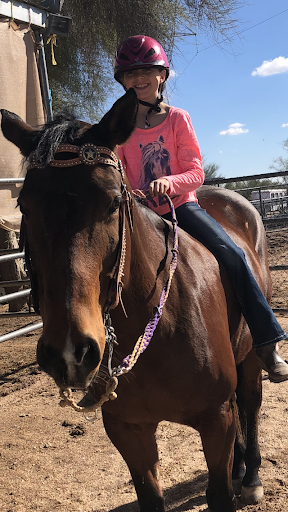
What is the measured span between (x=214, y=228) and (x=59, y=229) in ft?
4.14

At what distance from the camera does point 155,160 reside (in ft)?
7.80

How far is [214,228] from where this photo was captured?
241 cm

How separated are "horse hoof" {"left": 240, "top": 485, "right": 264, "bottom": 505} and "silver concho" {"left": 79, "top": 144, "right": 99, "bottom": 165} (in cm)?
223

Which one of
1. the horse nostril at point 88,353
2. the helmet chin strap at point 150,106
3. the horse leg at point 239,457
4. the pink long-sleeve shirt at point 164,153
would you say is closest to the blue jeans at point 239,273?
the pink long-sleeve shirt at point 164,153

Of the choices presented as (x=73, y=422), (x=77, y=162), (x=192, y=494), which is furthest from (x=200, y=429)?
(x=73, y=422)

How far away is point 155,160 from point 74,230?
1.17 metres

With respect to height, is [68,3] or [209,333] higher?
[68,3]

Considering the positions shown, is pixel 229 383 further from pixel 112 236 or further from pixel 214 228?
pixel 112 236

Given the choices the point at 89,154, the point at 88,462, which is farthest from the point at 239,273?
the point at 88,462

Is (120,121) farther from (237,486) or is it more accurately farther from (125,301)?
(237,486)

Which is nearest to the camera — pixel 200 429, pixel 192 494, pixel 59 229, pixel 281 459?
pixel 59 229

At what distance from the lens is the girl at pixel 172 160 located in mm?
2344

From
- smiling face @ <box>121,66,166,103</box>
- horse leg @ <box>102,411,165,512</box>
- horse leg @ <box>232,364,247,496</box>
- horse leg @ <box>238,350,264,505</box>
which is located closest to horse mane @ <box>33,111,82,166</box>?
smiling face @ <box>121,66,166,103</box>

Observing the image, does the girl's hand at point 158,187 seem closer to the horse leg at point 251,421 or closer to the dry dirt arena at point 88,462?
the horse leg at point 251,421
